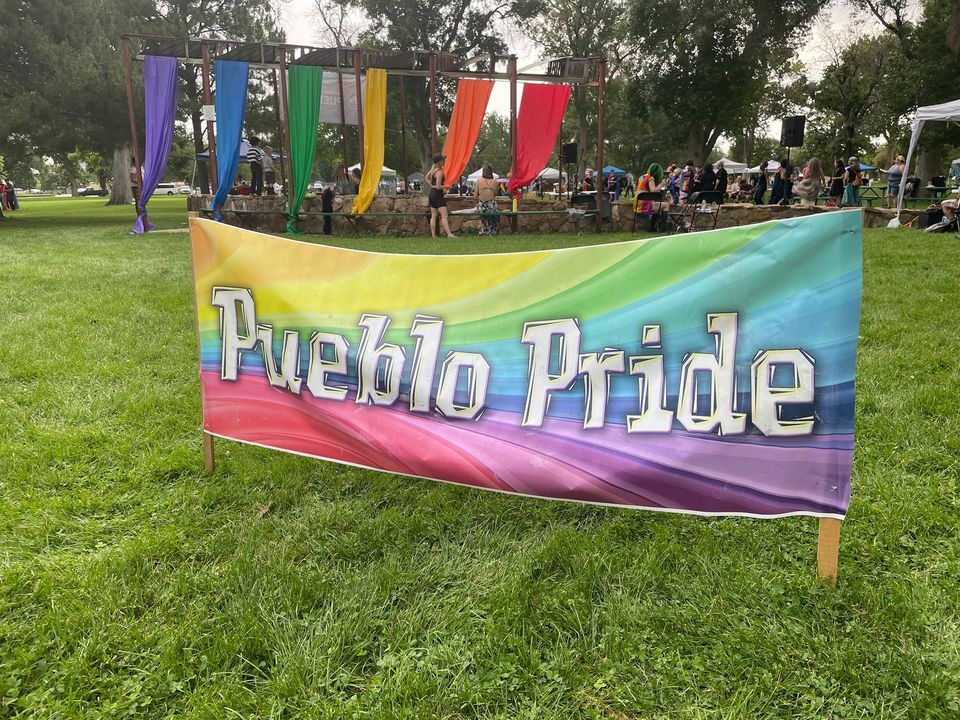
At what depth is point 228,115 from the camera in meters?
13.8

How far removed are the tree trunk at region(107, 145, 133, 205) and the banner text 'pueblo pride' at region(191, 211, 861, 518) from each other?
31347mm

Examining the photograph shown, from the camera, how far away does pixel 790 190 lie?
1703 centimetres

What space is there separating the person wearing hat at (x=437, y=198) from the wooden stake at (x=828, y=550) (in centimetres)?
1253

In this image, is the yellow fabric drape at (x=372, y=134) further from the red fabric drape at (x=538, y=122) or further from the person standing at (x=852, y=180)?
the person standing at (x=852, y=180)

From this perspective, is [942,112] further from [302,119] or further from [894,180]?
[302,119]

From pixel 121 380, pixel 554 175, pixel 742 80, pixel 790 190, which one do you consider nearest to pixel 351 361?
pixel 121 380

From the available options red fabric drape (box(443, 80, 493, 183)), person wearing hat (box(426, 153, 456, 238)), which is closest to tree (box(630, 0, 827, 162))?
red fabric drape (box(443, 80, 493, 183))

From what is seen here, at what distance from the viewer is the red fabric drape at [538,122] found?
1614cm

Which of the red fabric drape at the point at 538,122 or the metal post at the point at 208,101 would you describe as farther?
the red fabric drape at the point at 538,122

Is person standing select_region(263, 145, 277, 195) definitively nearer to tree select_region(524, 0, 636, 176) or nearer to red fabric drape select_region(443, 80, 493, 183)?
red fabric drape select_region(443, 80, 493, 183)

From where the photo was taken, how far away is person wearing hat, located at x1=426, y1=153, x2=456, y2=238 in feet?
45.8

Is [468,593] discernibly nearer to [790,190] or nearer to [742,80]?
[790,190]

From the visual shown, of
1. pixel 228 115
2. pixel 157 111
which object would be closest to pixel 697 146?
pixel 228 115

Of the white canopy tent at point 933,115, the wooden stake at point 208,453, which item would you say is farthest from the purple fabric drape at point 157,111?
the white canopy tent at point 933,115
